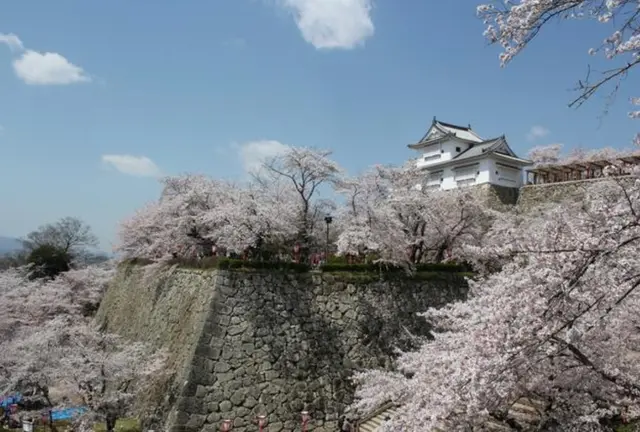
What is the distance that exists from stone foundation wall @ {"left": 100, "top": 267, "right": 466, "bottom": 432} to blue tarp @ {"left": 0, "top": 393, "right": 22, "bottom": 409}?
3.99 metres

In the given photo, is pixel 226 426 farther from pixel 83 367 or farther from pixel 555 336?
pixel 555 336

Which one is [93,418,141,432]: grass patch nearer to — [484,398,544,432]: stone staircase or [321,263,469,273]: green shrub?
[321,263,469,273]: green shrub

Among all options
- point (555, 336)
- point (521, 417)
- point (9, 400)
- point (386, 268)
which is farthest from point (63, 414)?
point (555, 336)

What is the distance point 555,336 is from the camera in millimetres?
4762

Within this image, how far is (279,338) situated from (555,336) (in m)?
9.21

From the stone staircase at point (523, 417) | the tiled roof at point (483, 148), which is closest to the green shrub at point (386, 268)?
the stone staircase at point (523, 417)

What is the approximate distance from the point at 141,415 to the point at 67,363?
232cm

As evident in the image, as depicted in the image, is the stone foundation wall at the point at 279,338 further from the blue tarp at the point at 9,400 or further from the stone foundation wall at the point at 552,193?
the stone foundation wall at the point at 552,193

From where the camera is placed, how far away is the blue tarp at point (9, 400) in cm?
1472

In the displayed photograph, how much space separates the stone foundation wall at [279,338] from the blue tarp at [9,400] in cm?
399

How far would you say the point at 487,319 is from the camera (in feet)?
17.1

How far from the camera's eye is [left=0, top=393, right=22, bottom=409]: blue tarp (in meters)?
14.7

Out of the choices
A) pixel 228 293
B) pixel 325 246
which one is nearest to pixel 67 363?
pixel 228 293

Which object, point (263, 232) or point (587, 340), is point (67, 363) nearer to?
point (263, 232)
